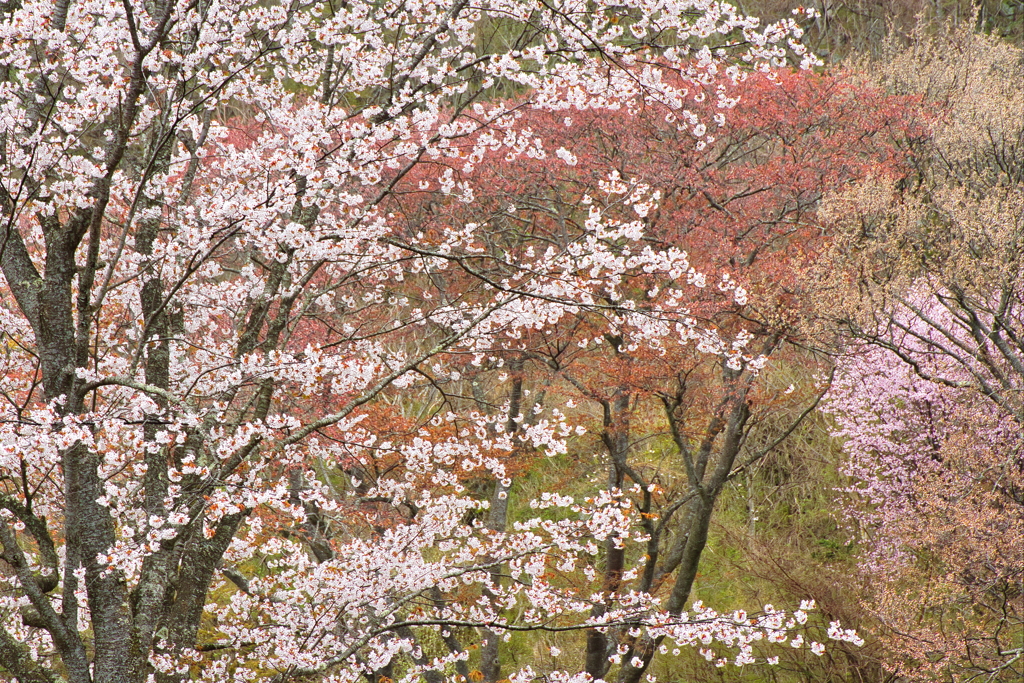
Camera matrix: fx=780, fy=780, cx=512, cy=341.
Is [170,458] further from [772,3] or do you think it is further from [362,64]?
[772,3]

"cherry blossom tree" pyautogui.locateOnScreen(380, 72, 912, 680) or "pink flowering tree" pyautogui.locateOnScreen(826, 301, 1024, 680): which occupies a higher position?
"cherry blossom tree" pyautogui.locateOnScreen(380, 72, 912, 680)

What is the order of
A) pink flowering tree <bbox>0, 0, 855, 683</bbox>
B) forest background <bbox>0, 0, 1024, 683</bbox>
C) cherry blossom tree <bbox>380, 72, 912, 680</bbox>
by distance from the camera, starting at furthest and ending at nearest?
cherry blossom tree <bbox>380, 72, 912, 680</bbox> → forest background <bbox>0, 0, 1024, 683</bbox> → pink flowering tree <bbox>0, 0, 855, 683</bbox>

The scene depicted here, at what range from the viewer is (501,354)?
939 cm

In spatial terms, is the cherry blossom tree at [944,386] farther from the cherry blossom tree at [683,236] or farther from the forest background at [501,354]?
the cherry blossom tree at [683,236]

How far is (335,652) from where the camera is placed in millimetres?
7840

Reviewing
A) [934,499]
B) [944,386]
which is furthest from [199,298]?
[944,386]

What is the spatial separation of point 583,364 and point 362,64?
3.92m

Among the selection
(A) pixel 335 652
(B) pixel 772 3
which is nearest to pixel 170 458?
(A) pixel 335 652

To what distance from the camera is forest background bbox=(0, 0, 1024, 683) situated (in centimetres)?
450

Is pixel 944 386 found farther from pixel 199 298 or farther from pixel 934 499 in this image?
pixel 199 298

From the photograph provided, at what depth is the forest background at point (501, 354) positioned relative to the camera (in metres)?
4.50

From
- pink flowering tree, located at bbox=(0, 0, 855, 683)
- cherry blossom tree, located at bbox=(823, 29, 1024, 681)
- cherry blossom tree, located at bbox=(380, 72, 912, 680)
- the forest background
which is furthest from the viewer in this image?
cherry blossom tree, located at bbox=(823, 29, 1024, 681)

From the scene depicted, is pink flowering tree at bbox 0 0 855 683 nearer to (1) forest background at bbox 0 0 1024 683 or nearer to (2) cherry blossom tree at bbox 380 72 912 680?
(1) forest background at bbox 0 0 1024 683

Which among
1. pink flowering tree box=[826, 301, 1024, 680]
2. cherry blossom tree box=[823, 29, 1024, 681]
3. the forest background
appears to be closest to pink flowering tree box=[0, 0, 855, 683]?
the forest background
